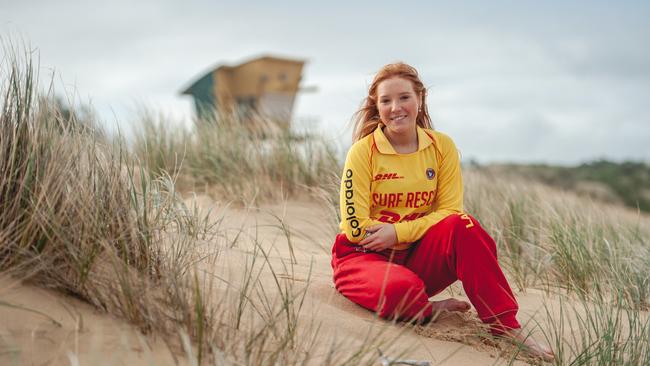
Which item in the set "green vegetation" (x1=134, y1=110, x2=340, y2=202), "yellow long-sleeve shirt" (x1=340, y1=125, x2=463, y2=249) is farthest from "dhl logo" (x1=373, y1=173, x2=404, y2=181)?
"green vegetation" (x1=134, y1=110, x2=340, y2=202)

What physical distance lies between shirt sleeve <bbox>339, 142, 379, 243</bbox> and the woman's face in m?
0.20

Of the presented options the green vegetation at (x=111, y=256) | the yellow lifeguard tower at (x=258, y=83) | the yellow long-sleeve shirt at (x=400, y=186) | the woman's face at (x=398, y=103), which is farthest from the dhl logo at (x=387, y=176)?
the yellow lifeguard tower at (x=258, y=83)

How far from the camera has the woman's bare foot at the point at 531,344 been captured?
2.75m

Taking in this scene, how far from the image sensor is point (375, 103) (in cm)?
324

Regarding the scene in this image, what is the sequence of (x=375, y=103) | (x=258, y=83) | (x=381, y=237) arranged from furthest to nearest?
1. (x=258, y=83)
2. (x=375, y=103)
3. (x=381, y=237)

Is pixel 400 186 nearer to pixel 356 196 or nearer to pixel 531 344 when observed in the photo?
pixel 356 196

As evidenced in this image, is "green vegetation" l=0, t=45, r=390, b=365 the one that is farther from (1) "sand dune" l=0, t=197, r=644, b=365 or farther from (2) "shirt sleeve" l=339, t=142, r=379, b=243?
(2) "shirt sleeve" l=339, t=142, r=379, b=243

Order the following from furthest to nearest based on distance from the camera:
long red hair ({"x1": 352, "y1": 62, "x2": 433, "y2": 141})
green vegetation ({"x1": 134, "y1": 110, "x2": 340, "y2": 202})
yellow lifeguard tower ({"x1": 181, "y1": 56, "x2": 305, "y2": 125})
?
yellow lifeguard tower ({"x1": 181, "y1": 56, "x2": 305, "y2": 125}), green vegetation ({"x1": 134, "y1": 110, "x2": 340, "y2": 202}), long red hair ({"x1": 352, "y1": 62, "x2": 433, "y2": 141})

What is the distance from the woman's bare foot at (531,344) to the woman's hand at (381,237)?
65cm

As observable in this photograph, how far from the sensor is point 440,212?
120 inches

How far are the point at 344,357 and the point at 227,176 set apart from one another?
333 centimetres

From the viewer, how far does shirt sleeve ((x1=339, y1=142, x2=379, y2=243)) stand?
117 inches

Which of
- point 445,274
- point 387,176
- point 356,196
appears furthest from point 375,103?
point 445,274

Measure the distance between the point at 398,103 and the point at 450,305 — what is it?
3.26 ft
